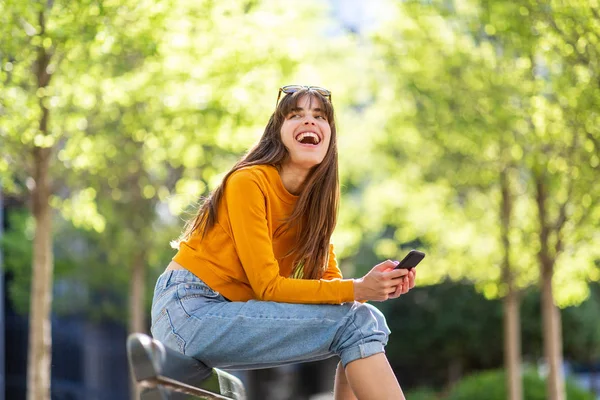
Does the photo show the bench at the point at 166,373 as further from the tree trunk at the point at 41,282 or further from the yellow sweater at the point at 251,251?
the tree trunk at the point at 41,282

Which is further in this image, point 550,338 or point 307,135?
point 550,338

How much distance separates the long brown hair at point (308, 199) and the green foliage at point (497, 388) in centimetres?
1355

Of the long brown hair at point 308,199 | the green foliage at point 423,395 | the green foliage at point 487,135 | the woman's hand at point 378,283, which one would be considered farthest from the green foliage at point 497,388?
the woman's hand at point 378,283

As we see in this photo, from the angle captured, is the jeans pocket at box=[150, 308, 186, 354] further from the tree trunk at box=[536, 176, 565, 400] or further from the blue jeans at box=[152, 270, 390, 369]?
the tree trunk at box=[536, 176, 565, 400]

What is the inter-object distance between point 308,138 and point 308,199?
0.70 feet

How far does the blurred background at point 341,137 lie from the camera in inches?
322

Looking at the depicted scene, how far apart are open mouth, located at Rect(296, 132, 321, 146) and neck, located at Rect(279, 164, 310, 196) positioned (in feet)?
0.32

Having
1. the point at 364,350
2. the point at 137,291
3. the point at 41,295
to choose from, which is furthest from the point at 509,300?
the point at 364,350

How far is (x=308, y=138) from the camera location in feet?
12.4

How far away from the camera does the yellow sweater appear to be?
339 cm

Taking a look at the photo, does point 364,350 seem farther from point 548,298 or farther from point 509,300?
point 509,300

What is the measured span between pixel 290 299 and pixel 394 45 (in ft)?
35.5

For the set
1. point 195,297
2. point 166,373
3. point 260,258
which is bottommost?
point 166,373

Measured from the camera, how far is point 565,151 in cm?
1106
